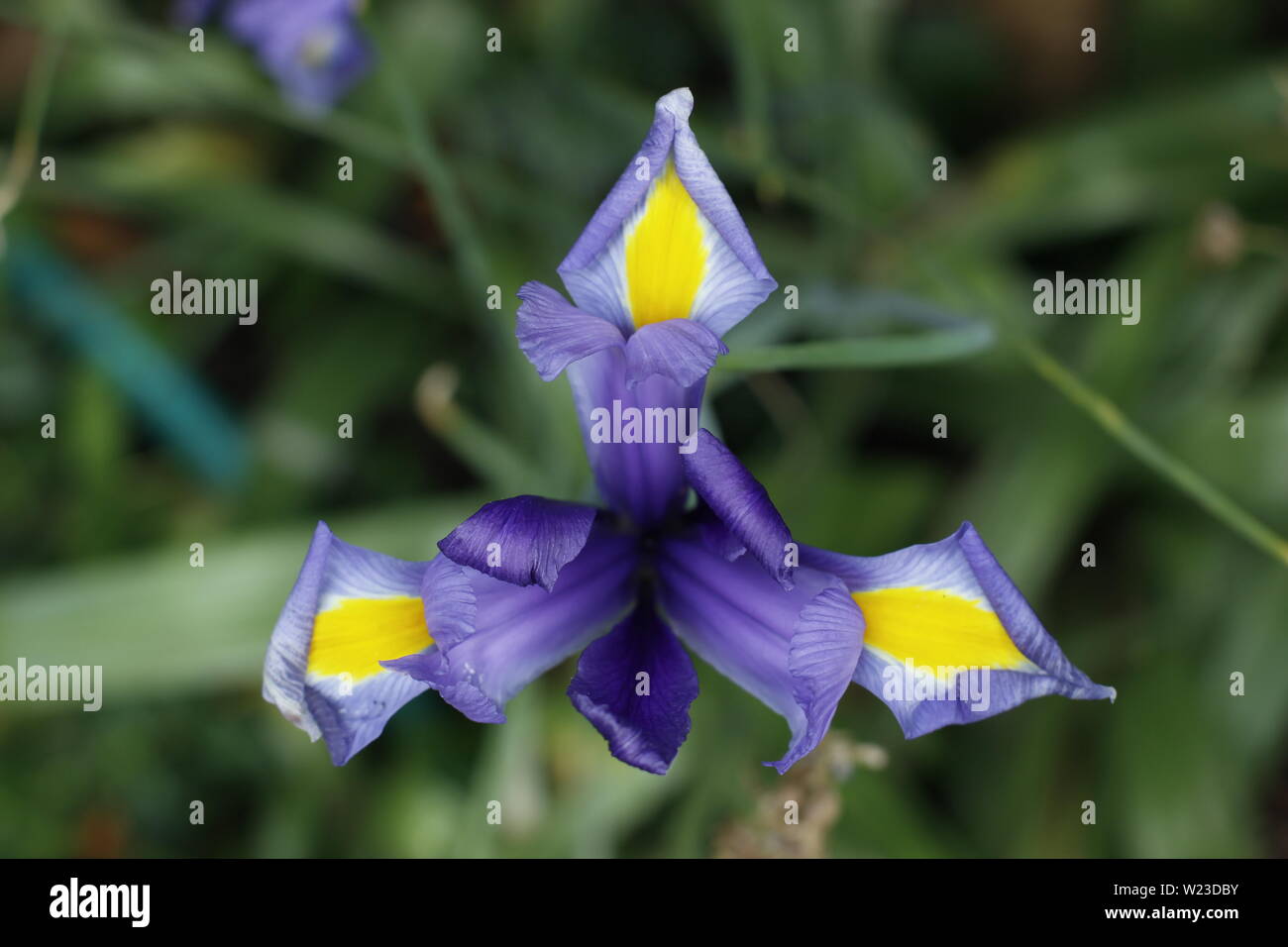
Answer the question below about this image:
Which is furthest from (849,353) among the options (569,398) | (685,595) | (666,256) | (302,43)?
(302,43)

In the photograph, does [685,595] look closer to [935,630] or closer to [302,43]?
[935,630]

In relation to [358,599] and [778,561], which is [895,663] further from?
[358,599]

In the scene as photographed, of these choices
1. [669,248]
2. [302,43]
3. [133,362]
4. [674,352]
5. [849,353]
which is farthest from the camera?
[133,362]

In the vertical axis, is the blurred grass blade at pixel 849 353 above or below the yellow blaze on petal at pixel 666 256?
below

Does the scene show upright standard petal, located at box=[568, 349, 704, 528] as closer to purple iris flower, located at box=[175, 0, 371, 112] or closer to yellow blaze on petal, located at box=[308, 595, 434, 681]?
yellow blaze on petal, located at box=[308, 595, 434, 681]

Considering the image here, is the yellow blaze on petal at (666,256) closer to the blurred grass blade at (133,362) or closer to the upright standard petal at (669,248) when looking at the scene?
the upright standard petal at (669,248)

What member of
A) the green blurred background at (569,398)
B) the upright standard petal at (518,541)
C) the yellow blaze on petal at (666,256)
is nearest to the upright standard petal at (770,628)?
the upright standard petal at (518,541)
